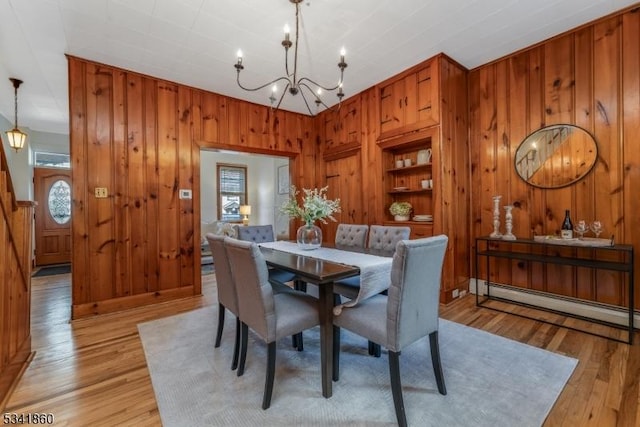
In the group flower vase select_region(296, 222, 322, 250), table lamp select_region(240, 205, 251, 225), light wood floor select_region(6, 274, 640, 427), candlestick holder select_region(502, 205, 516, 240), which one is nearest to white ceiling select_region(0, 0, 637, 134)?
candlestick holder select_region(502, 205, 516, 240)

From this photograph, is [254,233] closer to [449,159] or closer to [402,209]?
[402,209]

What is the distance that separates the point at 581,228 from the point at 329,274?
2.59 m

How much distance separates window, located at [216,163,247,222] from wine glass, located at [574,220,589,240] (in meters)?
7.39

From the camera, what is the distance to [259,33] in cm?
271

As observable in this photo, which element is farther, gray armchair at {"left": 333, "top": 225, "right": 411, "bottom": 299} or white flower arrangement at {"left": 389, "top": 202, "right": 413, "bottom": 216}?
white flower arrangement at {"left": 389, "top": 202, "right": 413, "bottom": 216}

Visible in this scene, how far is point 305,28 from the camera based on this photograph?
8.63 feet

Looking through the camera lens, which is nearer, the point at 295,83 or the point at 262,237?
the point at 295,83

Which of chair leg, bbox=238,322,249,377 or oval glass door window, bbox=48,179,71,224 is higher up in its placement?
oval glass door window, bbox=48,179,71,224

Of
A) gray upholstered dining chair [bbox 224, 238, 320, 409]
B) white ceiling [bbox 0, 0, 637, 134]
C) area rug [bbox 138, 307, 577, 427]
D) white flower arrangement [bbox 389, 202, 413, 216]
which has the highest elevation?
white ceiling [bbox 0, 0, 637, 134]

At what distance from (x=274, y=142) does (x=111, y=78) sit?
218 cm

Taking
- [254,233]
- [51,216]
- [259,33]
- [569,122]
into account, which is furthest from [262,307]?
[51,216]

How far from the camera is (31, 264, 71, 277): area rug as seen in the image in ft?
16.2

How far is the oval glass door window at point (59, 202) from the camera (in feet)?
19.3

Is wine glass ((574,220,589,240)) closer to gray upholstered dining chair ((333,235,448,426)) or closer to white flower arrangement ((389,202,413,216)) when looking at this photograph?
white flower arrangement ((389,202,413,216))
